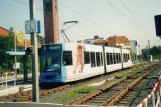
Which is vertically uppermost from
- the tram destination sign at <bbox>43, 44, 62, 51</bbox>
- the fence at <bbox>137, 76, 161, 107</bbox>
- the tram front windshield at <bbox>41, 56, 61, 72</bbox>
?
the tram destination sign at <bbox>43, 44, 62, 51</bbox>

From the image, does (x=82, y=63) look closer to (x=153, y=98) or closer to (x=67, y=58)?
(x=67, y=58)

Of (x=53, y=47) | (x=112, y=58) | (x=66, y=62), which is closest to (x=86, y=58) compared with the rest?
(x=66, y=62)

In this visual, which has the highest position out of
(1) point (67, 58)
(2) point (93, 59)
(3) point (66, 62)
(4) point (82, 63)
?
(1) point (67, 58)

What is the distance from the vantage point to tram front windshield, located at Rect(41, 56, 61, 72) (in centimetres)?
1648

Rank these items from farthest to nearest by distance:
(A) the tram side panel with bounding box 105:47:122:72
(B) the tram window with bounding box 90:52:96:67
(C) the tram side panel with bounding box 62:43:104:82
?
(A) the tram side panel with bounding box 105:47:122:72 → (B) the tram window with bounding box 90:52:96:67 → (C) the tram side panel with bounding box 62:43:104:82

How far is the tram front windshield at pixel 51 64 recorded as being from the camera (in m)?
16.5

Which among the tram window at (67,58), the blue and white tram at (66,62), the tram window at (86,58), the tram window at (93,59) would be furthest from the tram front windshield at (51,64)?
the tram window at (93,59)

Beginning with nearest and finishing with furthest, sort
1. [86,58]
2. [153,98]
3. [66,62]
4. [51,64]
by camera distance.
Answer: [153,98], [66,62], [51,64], [86,58]

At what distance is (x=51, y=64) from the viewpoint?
55.2ft

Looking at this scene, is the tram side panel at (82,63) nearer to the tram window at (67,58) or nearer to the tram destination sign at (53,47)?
the tram window at (67,58)

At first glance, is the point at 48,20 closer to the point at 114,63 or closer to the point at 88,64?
the point at 114,63

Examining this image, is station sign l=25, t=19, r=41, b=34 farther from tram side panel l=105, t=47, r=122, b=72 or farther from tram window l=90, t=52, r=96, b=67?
tram side panel l=105, t=47, r=122, b=72

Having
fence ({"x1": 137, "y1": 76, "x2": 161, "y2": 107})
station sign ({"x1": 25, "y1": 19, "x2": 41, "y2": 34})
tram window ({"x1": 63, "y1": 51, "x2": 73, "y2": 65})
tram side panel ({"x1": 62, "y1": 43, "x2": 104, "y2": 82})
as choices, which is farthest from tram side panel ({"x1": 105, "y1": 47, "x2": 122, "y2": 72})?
fence ({"x1": 137, "y1": 76, "x2": 161, "y2": 107})

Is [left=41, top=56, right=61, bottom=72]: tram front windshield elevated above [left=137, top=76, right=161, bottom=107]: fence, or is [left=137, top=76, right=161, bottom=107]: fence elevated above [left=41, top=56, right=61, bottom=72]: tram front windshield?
[left=41, top=56, right=61, bottom=72]: tram front windshield
